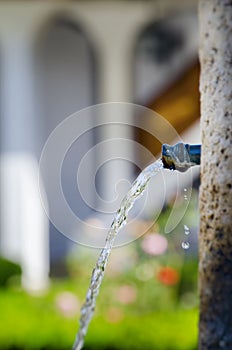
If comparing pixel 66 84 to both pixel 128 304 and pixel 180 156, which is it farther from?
pixel 180 156

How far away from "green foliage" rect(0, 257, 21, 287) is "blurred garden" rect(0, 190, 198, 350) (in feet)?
2.60

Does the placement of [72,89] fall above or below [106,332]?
above

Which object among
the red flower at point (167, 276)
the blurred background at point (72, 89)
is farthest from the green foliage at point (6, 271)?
the red flower at point (167, 276)

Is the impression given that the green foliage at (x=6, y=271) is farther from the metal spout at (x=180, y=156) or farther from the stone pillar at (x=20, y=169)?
the metal spout at (x=180, y=156)

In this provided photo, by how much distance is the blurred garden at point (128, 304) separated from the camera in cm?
495

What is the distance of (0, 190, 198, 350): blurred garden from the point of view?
4.95 m

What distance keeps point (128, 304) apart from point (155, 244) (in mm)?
366

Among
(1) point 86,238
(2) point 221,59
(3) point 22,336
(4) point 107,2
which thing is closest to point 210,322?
(2) point 221,59

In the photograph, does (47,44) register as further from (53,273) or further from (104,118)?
(53,273)

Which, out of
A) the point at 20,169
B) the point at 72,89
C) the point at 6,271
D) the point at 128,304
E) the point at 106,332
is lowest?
the point at 106,332

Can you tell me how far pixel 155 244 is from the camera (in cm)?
591

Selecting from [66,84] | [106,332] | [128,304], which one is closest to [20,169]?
[66,84]

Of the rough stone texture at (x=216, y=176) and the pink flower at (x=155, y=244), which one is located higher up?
the pink flower at (x=155, y=244)

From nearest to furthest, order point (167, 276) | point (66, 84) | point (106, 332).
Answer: point (106, 332) < point (167, 276) < point (66, 84)
